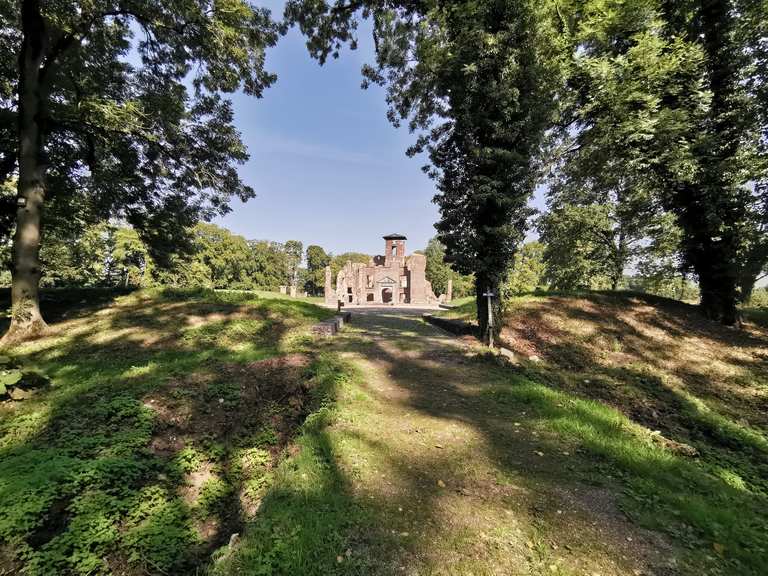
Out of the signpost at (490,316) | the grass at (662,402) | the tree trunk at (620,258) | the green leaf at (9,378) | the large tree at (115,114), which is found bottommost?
the grass at (662,402)

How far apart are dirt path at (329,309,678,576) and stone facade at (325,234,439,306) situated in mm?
39429

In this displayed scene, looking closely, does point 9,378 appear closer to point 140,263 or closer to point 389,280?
point 389,280

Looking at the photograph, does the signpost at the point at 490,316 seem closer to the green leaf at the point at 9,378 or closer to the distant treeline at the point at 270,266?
the distant treeline at the point at 270,266

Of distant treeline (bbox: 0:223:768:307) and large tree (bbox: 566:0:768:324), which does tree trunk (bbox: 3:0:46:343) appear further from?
large tree (bbox: 566:0:768:324)

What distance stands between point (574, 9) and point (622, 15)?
6.46ft

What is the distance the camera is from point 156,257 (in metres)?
14.2

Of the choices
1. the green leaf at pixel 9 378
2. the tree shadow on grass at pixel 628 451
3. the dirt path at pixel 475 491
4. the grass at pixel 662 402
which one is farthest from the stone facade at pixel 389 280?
the dirt path at pixel 475 491

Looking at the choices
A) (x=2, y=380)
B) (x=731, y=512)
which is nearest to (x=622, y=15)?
(x=731, y=512)

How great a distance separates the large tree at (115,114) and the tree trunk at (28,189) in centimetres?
3

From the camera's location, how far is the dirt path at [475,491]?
2.56m

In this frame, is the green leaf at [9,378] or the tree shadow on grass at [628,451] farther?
the green leaf at [9,378]

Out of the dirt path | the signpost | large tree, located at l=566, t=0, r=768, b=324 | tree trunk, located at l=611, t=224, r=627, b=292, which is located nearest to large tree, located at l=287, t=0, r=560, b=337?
the signpost

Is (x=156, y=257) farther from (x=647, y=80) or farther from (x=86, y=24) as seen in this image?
(x=647, y=80)

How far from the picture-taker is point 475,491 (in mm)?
3367
